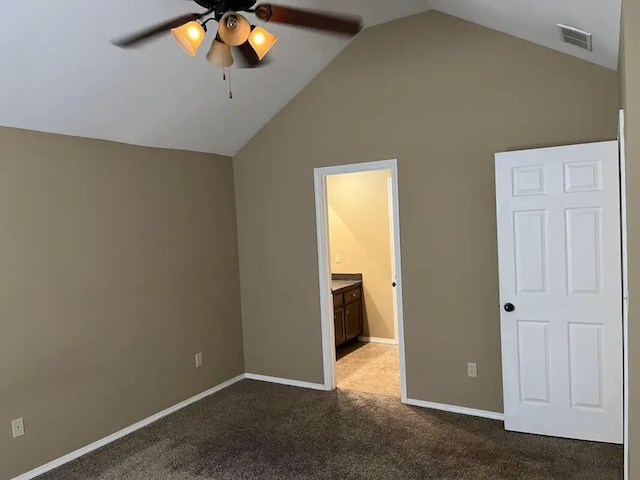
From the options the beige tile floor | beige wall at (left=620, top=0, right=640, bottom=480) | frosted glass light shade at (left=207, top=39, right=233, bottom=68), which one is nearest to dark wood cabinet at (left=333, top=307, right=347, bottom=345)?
the beige tile floor

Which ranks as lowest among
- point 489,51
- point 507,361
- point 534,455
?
point 534,455

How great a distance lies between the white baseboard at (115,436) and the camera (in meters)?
3.39

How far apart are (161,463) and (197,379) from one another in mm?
1234

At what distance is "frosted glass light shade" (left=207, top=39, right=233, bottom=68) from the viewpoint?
92.1 inches

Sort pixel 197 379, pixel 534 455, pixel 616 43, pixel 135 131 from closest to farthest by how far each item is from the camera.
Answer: pixel 616 43
pixel 534 455
pixel 135 131
pixel 197 379

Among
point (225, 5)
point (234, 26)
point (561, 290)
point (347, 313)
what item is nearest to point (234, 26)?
point (234, 26)

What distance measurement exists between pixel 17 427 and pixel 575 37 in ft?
14.0

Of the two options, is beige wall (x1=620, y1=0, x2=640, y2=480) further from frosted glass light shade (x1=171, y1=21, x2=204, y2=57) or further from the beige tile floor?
the beige tile floor

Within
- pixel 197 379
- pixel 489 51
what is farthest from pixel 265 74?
pixel 197 379

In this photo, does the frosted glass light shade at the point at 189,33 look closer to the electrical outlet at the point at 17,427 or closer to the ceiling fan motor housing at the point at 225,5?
the ceiling fan motor housing at the point at 225,5

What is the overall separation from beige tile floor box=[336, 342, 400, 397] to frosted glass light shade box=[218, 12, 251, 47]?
3390 mm

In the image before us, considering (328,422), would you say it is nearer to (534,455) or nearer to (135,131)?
(534,455)

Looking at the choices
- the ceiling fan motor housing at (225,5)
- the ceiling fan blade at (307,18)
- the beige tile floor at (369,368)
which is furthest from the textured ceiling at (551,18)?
the beige tile floor at (369,368)

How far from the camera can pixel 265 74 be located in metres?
4.15
